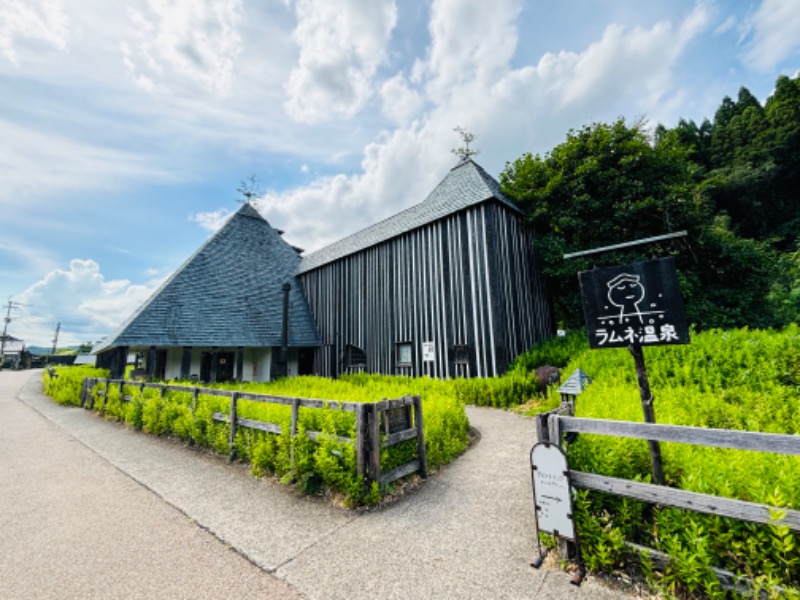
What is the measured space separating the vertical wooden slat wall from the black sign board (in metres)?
8.68

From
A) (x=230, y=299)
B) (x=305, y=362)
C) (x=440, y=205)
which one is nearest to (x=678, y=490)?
(x=440, y=205)

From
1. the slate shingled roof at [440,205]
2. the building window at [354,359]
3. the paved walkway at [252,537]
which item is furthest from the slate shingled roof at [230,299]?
the paved walkway at [252,537]

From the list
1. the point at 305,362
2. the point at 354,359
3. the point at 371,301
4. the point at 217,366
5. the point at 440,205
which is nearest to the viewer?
the point at 440,205

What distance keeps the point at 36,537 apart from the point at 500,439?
7034 mm

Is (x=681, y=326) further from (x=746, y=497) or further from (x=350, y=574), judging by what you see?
(x=350, y=574)

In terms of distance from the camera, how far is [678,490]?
8.57 ft

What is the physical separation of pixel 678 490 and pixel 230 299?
62.7 feet

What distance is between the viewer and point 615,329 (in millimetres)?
3580

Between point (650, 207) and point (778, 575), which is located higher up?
point (650, 207)

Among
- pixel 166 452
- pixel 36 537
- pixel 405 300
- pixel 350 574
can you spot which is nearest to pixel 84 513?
pixel 36 537

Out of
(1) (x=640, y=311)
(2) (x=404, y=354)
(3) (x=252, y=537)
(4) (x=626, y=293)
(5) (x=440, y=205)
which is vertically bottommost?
(3) (x=252, y=537)

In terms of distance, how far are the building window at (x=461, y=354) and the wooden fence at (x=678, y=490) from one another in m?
9.47

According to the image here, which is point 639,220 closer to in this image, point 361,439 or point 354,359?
point 354,359

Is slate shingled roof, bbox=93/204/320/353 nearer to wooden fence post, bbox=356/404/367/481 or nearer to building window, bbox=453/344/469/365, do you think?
building window, bbox=453/344/469/365
